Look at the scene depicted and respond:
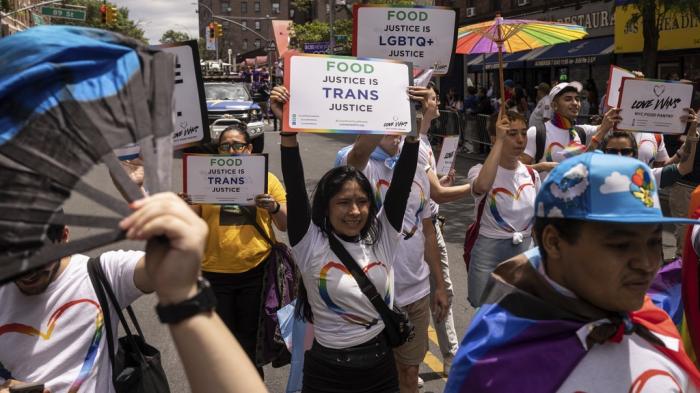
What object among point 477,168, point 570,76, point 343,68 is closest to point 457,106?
point 570,76

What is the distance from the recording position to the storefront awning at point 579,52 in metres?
23.6

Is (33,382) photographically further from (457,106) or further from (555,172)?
(457,106)

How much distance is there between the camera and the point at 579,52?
956 inches

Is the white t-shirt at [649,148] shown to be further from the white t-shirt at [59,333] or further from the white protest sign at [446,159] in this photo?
the white t-shirt at [59,333]

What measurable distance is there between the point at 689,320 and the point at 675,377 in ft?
2.12

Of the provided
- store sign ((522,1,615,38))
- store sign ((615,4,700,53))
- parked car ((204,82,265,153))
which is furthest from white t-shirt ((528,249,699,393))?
store sign ((522,1,615,38))

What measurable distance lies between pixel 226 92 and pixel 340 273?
19.5m

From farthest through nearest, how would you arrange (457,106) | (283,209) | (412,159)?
(457,106), (283,209), (412,159)

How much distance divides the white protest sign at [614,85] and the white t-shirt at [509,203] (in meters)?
2.21

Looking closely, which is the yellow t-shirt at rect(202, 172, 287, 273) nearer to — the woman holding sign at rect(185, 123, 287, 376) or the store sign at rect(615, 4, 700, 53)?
the woman holding sign at rect(185, 123, 287, 376)

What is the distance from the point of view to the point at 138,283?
8.20 ft

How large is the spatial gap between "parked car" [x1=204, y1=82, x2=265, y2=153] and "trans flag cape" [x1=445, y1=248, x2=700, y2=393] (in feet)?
55.7

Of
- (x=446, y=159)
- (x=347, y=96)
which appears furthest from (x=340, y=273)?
(x=446, y=159)

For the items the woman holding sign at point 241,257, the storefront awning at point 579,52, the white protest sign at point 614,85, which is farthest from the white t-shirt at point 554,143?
the storefront awning at point 579,52
